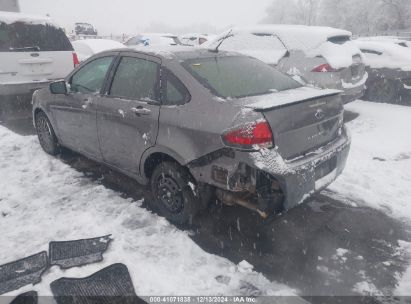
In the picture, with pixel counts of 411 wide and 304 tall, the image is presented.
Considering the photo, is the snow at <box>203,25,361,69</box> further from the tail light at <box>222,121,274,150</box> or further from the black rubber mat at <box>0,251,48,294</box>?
the black rubber mat at <box>0,251,48,294</box>

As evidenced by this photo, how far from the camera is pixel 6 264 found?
322 centimetres

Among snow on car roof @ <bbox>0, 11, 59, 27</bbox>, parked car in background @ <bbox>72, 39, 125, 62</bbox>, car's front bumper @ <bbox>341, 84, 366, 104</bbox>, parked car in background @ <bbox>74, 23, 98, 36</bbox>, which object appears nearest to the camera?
snow on car roof @ <bbox>0, 11, 59, 27</bbox>

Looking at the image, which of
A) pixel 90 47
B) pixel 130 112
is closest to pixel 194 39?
pixel 90 47

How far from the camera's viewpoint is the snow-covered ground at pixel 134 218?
120 inches

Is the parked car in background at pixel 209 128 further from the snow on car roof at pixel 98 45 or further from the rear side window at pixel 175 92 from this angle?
the snow on car roof at pixel 98 45

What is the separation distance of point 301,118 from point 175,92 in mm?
1231

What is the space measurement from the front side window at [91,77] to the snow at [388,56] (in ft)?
24.7

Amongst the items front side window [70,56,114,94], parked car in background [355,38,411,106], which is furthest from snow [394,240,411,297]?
parked car in background [355,38,411,106]

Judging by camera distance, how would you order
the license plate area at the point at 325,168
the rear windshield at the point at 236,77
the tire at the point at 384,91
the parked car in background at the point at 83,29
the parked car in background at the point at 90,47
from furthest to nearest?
the parked car in background at the point at 83,29
the parked car in background at the point at 90,47
the tire at the point at 384,91
the rear windshield at the point at 236,77
the license plate area at the point at 325,168

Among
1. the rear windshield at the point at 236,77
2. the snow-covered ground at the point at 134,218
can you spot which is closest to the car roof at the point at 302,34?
the snow-covered ground at the point at 134,218

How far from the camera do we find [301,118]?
10.7ft

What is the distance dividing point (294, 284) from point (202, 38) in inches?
665

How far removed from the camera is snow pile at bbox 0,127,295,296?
3000 millimetres

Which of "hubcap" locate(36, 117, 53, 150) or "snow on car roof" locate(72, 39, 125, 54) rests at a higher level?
"snow on car roof" locate(72, 39, 125, 54)
